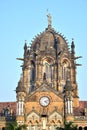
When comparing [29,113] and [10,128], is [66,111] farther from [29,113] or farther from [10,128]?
[10,128]

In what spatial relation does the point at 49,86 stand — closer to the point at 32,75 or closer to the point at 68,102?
the point at 68,102

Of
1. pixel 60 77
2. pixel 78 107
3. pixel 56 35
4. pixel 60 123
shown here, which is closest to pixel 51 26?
pixel 56 35

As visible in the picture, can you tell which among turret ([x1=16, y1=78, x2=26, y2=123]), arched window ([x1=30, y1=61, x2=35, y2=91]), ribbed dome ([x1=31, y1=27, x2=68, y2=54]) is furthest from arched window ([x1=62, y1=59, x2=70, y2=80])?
turret ([x1=16, y1=78, x2=26, y2=123])

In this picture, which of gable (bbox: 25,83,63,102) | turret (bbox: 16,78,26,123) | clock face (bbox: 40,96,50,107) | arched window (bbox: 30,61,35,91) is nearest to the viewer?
turret (bbox: 16,78,26,123)

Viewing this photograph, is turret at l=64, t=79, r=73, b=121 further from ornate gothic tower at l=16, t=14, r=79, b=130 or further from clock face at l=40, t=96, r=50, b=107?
clock face at l=40, t=96, r=50, b=107

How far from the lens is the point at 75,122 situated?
56.6 metres

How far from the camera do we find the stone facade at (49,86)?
5600 centimetres

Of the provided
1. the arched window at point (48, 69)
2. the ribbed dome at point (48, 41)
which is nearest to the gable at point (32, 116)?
the arched window at point (48, 69)

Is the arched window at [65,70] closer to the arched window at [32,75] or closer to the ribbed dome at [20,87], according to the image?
the arched window at [32,75]

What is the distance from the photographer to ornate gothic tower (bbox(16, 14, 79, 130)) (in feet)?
184

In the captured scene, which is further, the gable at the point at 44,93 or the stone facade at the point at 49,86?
the gable at the point at 44,93

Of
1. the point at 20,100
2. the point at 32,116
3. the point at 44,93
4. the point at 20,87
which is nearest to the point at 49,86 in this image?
the point at 44,93

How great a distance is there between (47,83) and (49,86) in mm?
603

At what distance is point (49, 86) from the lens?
57.8 meters
